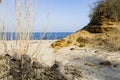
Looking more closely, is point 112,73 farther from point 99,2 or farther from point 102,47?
point 99,2

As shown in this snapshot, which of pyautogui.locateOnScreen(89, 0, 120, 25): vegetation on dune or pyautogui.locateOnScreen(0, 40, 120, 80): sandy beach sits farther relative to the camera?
pyautogui.locateOnScreen(89, 0, 120, 25): vegetation on dune

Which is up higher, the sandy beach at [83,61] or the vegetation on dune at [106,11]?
the vegetation on dune at [106,11]

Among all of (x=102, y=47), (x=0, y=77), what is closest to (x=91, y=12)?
(x=102, y=47)

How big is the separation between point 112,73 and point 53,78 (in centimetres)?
158

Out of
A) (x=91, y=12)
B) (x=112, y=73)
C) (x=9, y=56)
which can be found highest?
(x=91, y=12)

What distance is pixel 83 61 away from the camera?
6582 millimetres

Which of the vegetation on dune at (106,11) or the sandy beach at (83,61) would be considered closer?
the sandy beach at (83,61)

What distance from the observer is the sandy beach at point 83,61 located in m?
5.01

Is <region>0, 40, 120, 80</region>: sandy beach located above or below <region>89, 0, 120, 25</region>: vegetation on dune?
below

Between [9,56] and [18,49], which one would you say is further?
[9,56]

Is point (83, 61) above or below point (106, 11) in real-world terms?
below

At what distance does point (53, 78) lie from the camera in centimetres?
448

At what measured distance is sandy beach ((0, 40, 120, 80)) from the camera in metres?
5.01

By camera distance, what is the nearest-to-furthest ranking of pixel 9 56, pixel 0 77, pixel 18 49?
pixel 0 77 < pixel 18 49 < pixel 9 56
